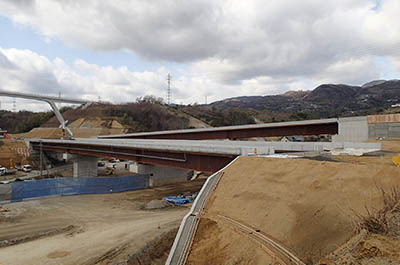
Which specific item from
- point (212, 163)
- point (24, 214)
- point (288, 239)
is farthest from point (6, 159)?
point (288, 239)

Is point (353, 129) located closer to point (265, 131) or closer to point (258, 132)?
point (265, 131)

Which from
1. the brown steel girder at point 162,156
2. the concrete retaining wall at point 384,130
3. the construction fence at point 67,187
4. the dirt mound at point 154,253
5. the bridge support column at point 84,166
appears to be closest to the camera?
the dirt mound at point 154,253

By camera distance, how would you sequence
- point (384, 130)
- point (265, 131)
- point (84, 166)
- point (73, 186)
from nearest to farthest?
point (384, 130) → point (73, 186) → point (265, 131) → point (84, 166)

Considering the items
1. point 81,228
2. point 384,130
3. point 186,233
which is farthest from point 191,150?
point 384,130

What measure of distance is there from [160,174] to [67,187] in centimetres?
1355

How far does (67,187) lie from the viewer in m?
34.2

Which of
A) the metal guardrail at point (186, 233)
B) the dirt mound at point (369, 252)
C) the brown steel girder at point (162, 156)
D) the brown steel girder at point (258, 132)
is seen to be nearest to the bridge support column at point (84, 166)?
the brown steel girder at point (162, 156)

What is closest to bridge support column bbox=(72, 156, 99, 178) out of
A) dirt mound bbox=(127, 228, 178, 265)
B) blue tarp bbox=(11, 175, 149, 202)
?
blue tarp bbox=(11, 175, 149, 202)

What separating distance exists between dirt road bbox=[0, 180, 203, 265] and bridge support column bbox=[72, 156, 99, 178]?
66.1 feet

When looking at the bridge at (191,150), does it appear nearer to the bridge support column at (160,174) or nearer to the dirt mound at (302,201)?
the bridge support column at (160,174)

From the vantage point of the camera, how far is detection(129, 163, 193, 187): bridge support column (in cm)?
3984

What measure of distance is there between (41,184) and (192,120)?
290ft

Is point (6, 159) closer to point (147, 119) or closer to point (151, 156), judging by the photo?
point (151, 156)

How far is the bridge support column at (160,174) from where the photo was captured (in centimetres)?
3984
